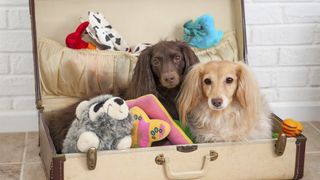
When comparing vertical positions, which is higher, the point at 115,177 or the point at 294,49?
the point at 294,49

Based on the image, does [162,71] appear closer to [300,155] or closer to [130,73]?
[130,73]

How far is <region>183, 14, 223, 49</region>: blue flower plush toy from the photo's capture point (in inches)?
65.9

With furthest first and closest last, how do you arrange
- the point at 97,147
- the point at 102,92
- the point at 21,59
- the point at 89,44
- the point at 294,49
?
the point at 294,49 → the point at 21,59 → the point at 89,44 → the point at 102,92 → the point at 97,147

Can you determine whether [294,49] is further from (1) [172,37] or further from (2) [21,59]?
(2) [21,59]

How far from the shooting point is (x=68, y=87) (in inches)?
64.6

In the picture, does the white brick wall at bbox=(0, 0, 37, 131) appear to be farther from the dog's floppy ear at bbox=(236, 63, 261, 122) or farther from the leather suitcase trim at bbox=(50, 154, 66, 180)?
the dog's floppy ear at bbox=(236, 63, 261, 122)

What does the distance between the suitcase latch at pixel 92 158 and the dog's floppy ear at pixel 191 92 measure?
0.26 meters

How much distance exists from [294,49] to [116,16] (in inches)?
26.6

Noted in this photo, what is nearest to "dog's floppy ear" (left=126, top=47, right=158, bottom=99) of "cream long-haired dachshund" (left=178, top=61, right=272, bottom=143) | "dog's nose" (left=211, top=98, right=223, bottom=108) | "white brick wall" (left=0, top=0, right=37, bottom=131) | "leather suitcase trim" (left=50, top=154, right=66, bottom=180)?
"cream long-haired dachshund" (left=178, top=61, right=272, bottom=143)

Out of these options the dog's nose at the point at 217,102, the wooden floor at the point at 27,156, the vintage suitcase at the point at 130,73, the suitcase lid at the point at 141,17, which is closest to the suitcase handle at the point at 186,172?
the vintage suitcase at the point at 130,73

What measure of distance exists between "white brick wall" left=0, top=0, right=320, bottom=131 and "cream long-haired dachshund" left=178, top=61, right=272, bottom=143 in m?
0.62

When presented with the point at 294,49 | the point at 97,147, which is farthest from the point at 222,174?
the point at 294,49

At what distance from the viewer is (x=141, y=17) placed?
172 cm

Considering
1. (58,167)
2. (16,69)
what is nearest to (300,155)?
(58,167)
